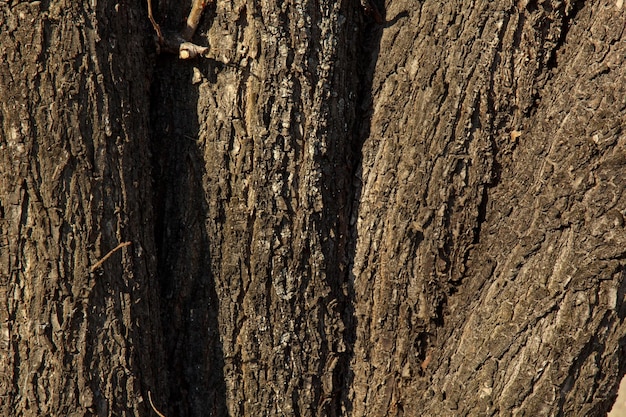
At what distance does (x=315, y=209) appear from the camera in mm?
2268

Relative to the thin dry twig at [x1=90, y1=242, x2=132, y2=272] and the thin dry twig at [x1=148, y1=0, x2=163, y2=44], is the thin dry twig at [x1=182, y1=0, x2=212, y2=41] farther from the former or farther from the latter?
the thin dry twig at [x1=90, y1=242, x2=132, y2=272]

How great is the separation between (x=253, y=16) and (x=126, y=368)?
1.15m

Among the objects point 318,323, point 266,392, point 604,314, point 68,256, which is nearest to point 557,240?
point 604,314

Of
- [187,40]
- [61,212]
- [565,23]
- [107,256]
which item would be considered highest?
[565,23]

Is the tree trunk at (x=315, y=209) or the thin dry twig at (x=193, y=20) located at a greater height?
the thin dry twig at (x=193, y=20)

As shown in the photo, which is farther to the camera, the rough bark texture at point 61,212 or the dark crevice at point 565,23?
the dark crevice at point 565,23

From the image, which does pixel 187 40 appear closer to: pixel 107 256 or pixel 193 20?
pixel 193 20

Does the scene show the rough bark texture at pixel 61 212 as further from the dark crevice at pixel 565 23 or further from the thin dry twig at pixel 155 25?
the dark crevice at pixel 565 23

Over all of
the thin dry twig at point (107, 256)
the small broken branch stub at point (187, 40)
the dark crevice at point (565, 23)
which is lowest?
the thin dry twig at point (107, 256)

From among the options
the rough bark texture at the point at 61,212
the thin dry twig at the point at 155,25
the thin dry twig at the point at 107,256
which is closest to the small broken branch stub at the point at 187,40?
the thin dry twig at the point at 155,25

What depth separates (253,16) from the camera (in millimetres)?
2189

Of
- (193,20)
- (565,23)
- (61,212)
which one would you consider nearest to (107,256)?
(61,212)

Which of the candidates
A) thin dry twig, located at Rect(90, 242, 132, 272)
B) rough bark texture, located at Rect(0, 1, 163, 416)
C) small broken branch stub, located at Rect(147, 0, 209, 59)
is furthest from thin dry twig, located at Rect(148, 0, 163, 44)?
thin dry twig, located at Rect(90, 242, 132, 272)

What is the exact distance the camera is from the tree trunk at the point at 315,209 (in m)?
1.99
